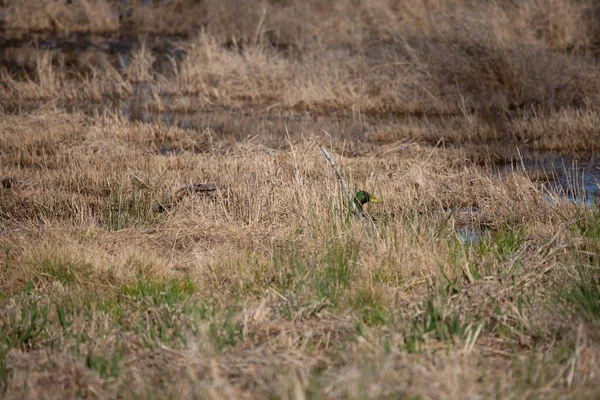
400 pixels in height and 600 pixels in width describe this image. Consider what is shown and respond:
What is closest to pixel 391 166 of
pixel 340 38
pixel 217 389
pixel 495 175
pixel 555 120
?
pixel 495 175

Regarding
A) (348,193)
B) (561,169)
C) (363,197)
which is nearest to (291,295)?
(348,193)

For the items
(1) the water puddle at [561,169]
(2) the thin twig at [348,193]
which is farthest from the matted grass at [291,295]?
(1) the water puddle at [561,169]

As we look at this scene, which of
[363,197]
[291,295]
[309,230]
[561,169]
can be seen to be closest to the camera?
[291,295]

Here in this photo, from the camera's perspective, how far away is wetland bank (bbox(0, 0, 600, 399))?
13.3ft

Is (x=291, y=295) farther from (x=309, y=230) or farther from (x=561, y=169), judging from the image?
(x=561, y=169)

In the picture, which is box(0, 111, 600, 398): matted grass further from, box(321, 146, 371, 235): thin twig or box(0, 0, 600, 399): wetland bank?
box(321, 146, 371, 235): thin twig

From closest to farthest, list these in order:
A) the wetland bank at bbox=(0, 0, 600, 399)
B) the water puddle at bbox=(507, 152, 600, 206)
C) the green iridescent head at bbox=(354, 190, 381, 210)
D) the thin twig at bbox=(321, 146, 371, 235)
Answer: the wetland bank at bbox=(0, 0, 600, 399), the thin twig at bbox=(321, 146, 371, 235), the green iridescent head at bbox=(354, 190, 381, 210), the water puddle at bbox=(507, 152, 600, 206)

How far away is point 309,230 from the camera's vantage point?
6.32 meters

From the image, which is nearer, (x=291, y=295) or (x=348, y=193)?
(x=291, y=295)

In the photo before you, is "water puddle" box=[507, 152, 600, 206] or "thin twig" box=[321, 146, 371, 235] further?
"water puddle" box=[507, 152, 600, 206]

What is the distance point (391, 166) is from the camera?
9.79 metres

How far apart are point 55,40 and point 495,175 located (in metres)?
17.8

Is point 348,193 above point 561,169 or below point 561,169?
above

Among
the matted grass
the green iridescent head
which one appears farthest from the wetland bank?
the green iridescent head
